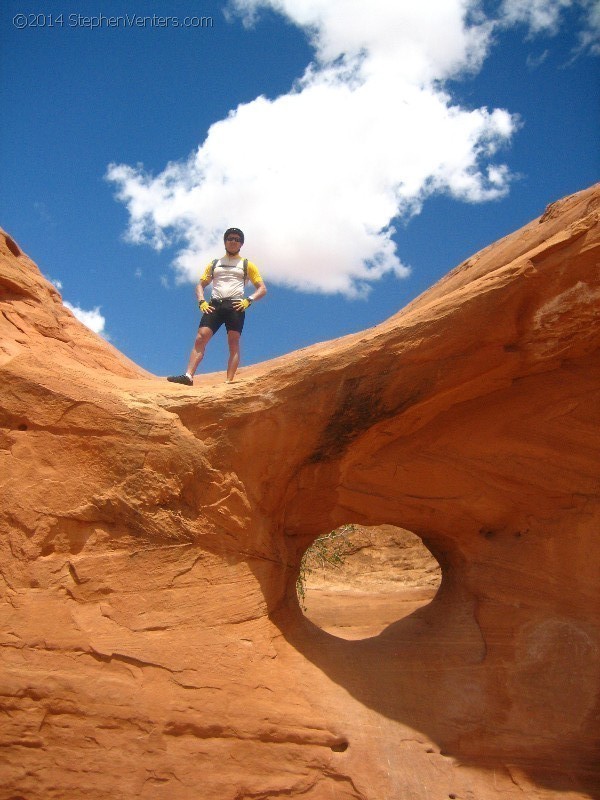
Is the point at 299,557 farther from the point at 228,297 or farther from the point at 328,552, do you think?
the point at 328,552

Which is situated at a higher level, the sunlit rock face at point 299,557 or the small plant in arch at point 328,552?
the small plant in arch at point 328,552

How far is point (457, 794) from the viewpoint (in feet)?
14.6

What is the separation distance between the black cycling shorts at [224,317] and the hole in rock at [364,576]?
384cm

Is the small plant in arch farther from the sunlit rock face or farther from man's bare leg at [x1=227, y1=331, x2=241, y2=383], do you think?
man's bare leg at [x1=227, y1=331, x2=241, y2=383]

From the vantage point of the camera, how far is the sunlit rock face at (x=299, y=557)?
4.40 m

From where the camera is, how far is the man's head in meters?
6.82

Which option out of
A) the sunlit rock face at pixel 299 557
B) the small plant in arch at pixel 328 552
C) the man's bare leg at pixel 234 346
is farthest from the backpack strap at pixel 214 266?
the small plant in arch at pixel 328 552

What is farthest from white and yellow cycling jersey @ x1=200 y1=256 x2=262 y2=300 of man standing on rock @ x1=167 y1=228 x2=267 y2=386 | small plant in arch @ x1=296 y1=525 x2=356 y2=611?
small plant in arch @ x1=296 y1=525 x2=356 y2=611

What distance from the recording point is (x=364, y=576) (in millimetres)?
11000

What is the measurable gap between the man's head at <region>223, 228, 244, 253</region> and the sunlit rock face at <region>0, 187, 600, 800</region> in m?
2.05

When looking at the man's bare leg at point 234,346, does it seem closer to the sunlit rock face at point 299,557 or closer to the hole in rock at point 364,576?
the sunlit rock face at point 299,557

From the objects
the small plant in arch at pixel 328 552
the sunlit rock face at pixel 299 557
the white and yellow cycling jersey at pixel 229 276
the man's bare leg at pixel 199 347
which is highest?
the white and yellow cycling jersey at pixel 229 276

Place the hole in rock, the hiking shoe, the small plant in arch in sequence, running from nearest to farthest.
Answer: the hiking shoe → the hole in rock → the small plant in arch

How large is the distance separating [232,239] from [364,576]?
263 inches
